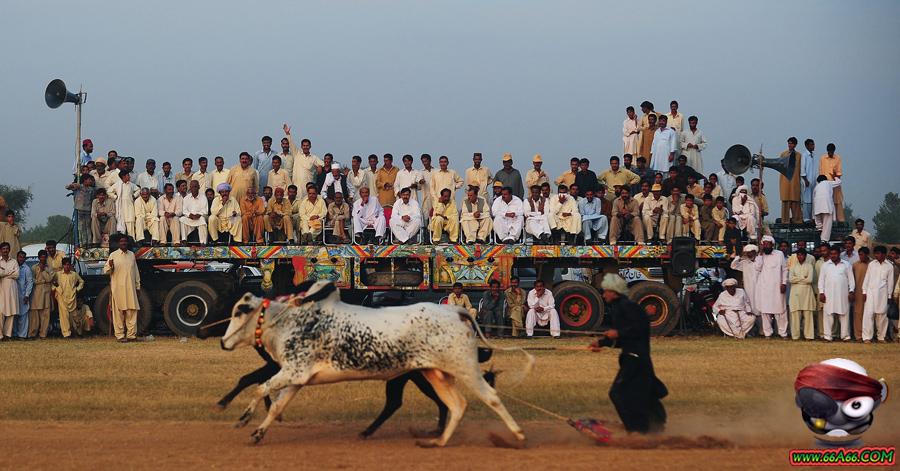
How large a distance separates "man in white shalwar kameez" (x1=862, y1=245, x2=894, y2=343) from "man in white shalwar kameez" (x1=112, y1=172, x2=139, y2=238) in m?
13.2

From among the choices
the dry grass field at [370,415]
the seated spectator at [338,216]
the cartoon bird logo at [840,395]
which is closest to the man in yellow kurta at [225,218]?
the seated spectator at [338,216]

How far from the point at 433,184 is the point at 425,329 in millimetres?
12512

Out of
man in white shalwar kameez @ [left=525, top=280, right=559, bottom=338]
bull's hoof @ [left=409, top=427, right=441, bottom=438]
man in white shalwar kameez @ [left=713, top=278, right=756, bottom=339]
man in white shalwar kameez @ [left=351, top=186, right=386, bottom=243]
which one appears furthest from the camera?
man in white shalwar kameez @ [left=351, top=186, right=386, bottom=243]

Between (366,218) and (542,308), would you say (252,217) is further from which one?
(542,308)

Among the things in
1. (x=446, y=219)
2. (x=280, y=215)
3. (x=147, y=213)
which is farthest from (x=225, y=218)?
(x=446, y=219)

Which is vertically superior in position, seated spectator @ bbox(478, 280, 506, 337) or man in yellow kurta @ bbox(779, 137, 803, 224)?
man in yellow kurta @ bbox(779, 137, 803, 224)

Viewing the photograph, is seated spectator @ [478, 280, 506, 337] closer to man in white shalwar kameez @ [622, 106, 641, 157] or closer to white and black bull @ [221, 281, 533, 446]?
man in white shalwar kameez @ [622, 106, 641, 157]

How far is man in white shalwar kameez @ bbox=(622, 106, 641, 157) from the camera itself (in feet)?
76.3

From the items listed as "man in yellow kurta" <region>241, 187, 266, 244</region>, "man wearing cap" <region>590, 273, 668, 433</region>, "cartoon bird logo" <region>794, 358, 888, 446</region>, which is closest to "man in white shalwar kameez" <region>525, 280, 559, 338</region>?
"man in yellow kurta" <region>241, 187, 266, 244</region>

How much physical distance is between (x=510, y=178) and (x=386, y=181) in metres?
2.41

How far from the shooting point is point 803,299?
68.4 feet

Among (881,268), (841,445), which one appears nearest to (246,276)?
(881,268)

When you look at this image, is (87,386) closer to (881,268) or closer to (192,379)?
(192,379)

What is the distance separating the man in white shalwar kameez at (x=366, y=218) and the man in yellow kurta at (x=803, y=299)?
24.8ft
